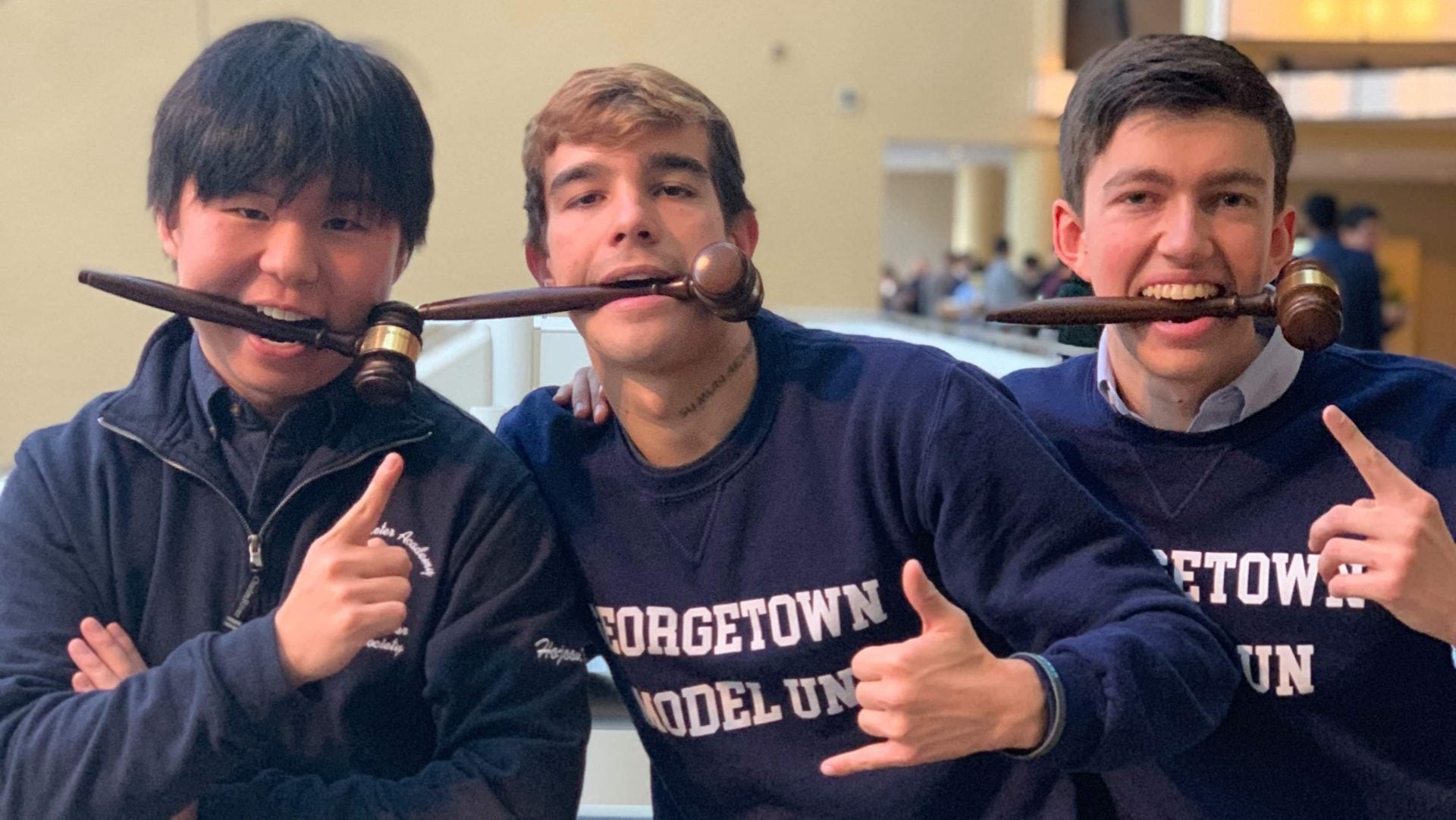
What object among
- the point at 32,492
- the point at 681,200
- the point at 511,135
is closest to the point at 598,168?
the point at 681,200

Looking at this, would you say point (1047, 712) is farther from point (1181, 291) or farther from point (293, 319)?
point (293, 319)

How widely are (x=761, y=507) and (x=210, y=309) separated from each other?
640 mm

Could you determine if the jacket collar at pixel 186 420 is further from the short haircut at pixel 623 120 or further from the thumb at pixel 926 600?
the thumb at pixel 926 600

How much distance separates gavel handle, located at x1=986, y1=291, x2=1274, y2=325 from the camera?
1.64m

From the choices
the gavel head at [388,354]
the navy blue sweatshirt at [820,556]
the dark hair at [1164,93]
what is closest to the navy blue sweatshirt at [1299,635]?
the navy blue sweatshirt at [820,556]

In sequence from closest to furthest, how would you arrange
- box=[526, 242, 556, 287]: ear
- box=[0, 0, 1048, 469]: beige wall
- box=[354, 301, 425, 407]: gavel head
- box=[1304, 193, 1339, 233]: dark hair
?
box=[354, 301, 425, 407]: gavel head
box=[526, 242, 556, 287]: ear
box=[1304, 193, 1339, 233]: dark hair
box=[0, 0, 1048, 469]: beige wall

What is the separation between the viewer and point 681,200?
1712 millimetres

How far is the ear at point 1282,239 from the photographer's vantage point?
71.4 inches

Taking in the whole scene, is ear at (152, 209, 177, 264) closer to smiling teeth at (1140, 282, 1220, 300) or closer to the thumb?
the thumb

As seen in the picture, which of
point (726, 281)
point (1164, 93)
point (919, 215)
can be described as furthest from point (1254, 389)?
point (919, 215)

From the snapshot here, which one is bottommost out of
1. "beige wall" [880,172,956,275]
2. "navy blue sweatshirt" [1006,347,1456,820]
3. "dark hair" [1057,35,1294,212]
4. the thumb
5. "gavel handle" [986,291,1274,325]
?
"beige wall" [880,172,956,275]

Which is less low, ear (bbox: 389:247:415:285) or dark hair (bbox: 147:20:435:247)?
dark hair (bbox: 147:20:435:247)

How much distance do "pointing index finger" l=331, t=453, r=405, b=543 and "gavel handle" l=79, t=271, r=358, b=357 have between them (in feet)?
0.59

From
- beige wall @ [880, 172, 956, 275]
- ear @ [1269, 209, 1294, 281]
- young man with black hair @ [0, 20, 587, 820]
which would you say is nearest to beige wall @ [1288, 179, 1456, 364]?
beige wall @ [880, 172, 956, 275]
